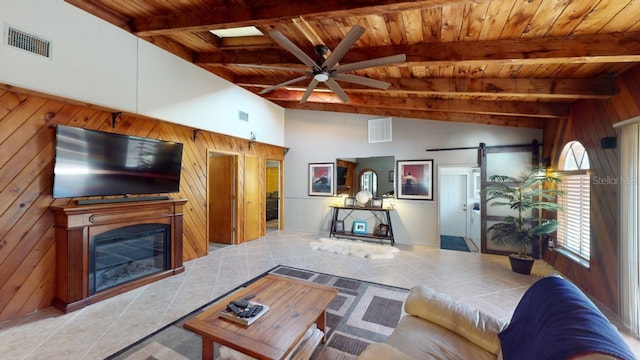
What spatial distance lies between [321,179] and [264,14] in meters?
4.64

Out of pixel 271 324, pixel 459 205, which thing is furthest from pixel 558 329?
pixel 459 205

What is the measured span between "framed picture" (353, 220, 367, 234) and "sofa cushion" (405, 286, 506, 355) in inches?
165

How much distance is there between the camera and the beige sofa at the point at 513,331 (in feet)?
3.10

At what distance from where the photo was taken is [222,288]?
11.0ft

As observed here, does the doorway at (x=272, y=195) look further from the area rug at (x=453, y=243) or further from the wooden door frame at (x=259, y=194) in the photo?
the area rug at (x=453, y=243)


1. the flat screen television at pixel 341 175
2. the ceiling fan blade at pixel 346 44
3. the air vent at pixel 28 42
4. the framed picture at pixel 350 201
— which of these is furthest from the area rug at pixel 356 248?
the air vent at pixel 28 42

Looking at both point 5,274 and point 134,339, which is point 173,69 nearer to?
point 5,274

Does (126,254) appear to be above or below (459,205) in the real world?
below

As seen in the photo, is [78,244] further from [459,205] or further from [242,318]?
[459,205]

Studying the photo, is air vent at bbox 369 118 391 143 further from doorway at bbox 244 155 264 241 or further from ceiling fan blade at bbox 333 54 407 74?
ceiling fan blade at bbox 333 54 407 74

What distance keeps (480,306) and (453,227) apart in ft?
14.0

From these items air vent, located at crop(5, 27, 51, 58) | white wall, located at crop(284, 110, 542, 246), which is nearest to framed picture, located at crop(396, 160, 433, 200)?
white wall, located at crop(284, 110, 542, 246)

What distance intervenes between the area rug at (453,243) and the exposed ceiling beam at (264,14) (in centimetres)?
500

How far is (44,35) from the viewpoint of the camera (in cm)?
251
